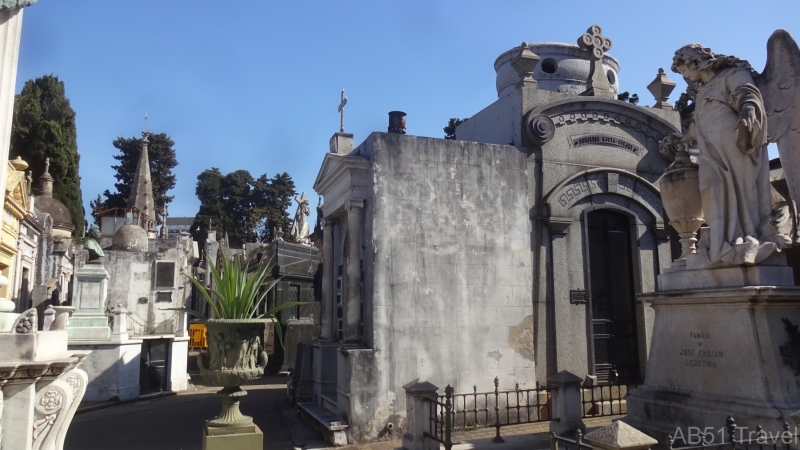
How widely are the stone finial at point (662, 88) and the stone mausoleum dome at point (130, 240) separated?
16589 mm

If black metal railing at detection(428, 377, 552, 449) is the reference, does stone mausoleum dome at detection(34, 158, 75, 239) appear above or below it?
above

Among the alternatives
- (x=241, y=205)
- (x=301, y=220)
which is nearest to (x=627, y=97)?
(x=301, y=220)

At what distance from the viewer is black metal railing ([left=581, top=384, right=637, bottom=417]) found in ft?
30.6

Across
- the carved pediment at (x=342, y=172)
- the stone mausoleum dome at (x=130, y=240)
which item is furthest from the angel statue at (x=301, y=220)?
the carved pediment at (x=342, y=172)

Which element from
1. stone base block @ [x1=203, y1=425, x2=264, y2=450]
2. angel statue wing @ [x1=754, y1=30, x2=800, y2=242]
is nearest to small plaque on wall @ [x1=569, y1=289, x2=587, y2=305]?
angel statue wing @ [x1=754, y1=30, x2=800, y2=242]

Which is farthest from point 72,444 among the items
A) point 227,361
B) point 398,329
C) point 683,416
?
point 683,416

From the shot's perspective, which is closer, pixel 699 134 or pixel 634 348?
pixel 699 134

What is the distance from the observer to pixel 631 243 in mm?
10719

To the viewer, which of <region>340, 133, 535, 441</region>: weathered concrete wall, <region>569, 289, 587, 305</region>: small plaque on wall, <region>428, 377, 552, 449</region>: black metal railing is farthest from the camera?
<region>569, 289, 587, 305</region>: small plaque on wall

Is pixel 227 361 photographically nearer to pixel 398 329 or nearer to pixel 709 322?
pixel 398 329

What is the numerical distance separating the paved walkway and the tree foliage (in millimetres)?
39513

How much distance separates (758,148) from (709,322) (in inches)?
72.9

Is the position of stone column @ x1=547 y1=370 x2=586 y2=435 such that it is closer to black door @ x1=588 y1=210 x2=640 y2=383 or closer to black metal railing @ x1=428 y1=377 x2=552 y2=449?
black metal railing @ x1=428 y1=377 x2=552 y2=449

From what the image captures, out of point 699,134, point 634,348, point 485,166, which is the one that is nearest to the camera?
point 699,134
